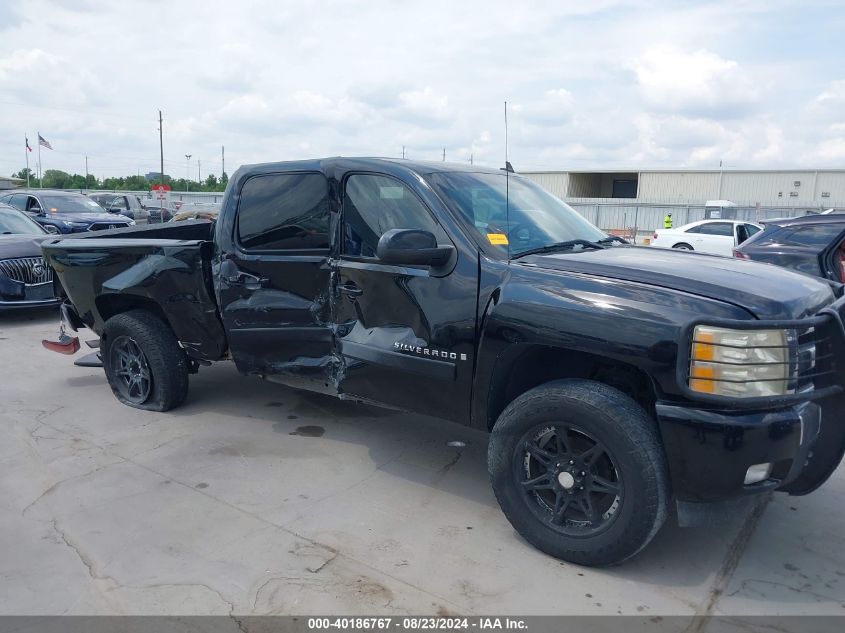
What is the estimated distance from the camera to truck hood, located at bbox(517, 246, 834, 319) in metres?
2.98

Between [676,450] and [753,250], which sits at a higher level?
[753,250]

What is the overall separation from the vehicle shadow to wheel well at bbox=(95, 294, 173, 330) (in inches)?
32.8

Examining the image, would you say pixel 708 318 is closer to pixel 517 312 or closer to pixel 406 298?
pixel 517 312

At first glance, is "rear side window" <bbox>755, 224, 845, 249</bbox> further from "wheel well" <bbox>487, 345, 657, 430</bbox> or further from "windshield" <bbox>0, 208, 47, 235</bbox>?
"windshield" <bbox>0, 208, 47, 235</bbox>

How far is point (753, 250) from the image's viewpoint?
7.23 m

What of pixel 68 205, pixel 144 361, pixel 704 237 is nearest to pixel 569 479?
pixel 144 361

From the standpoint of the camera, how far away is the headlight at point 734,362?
2.80m

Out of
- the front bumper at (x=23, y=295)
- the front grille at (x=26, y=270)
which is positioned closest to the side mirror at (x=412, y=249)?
the front grille at (x=26, y=270)

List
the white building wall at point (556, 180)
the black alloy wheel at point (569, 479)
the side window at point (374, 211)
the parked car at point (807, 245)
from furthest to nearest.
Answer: the white building wall at point (556, 180) → the parked car at point (807, 245) → the side window at point (374, 211) → the black alloy wheel at point (569, 479)

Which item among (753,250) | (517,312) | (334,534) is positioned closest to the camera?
(517,312)

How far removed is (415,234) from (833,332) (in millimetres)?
2027

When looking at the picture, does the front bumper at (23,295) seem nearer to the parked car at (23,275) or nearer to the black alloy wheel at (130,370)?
the parked car at (23,275)

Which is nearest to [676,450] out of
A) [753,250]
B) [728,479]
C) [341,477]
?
[728,479]

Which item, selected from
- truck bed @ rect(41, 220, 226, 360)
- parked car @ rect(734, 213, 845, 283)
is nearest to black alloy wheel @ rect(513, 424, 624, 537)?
truck bed @ rect(41, 220, 226, 360)
